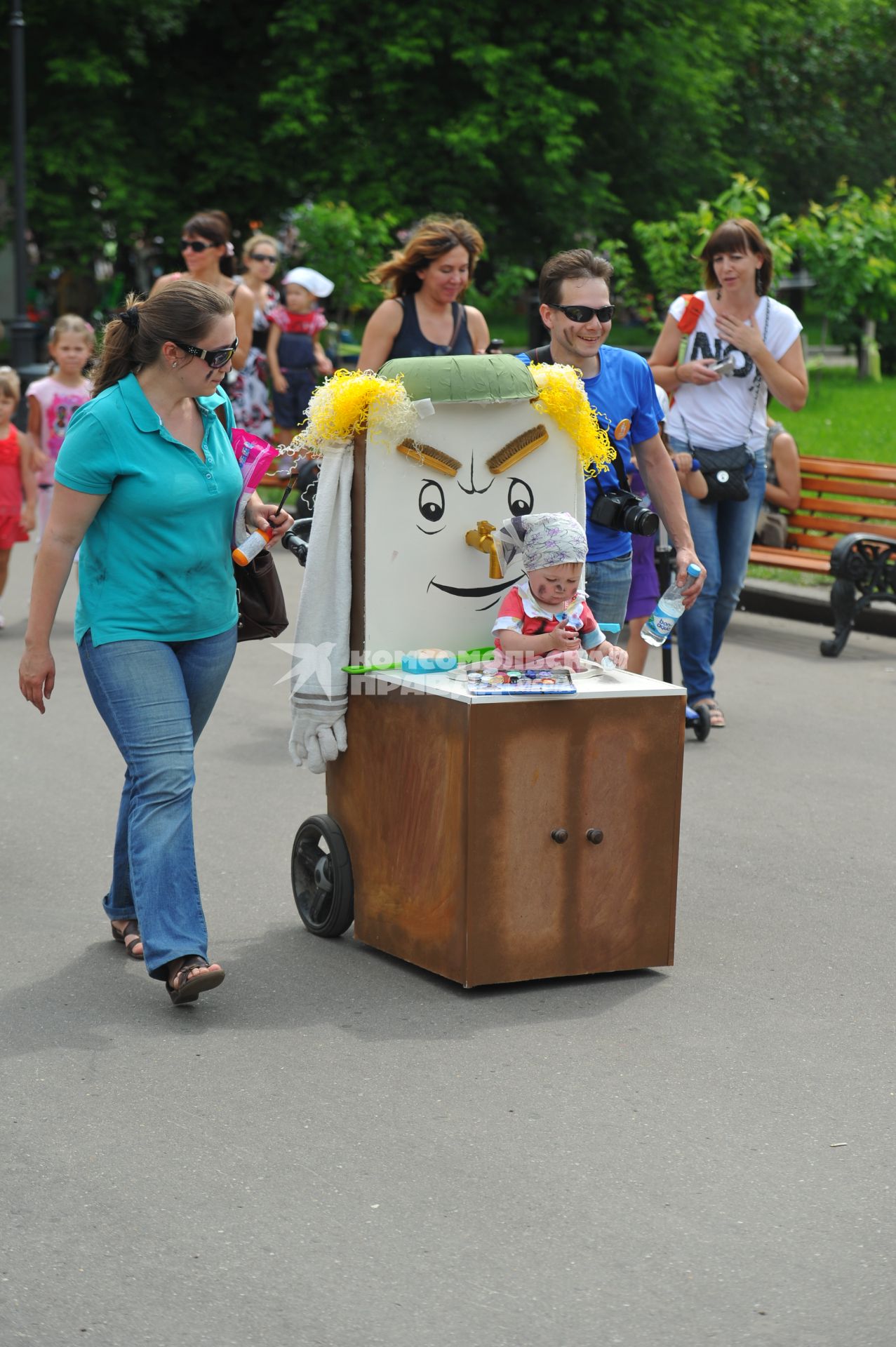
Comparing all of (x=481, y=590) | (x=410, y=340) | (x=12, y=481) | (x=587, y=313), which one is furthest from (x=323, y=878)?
(x=12, y=481)

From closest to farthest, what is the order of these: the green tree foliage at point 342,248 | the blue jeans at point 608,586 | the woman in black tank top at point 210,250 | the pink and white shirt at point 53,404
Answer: the blue jeans at point 608,586, the woman in black tank top at point 210,250, the pink and white shirt at point 53,404, the green tree foliage at point 342,248

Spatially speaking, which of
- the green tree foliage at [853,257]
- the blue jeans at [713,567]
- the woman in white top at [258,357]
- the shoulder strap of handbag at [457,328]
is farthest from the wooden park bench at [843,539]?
the green tree foliage at [853,257]

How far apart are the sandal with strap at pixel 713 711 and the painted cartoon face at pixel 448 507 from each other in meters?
2.84

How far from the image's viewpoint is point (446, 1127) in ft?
13.5

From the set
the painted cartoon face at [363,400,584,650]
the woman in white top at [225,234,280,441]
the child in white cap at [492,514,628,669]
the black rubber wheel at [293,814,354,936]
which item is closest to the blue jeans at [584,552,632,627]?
the painted cartoon face at [363,400,584,650]

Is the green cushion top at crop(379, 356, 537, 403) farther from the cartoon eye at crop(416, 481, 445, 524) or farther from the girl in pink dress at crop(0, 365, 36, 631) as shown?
the girl in pink dress at crop(0, 365, 36, 631)

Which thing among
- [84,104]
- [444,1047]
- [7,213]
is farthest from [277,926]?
[7,213]

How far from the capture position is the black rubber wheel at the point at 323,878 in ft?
17.5

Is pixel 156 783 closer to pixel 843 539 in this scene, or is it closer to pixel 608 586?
pixel 608 586

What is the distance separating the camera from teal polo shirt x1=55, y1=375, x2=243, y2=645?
475 centimetres

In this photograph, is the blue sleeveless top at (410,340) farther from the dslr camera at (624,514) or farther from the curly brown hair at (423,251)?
the dslr camera at (624,514)

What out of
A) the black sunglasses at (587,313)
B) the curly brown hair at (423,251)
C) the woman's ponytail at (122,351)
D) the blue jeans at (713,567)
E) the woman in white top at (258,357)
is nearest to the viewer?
the woman's ponytail at (122,351)

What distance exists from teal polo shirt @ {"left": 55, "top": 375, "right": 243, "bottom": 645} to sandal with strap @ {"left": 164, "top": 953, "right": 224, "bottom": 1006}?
85 centimetres

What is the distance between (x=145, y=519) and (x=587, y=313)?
1.72 meters
